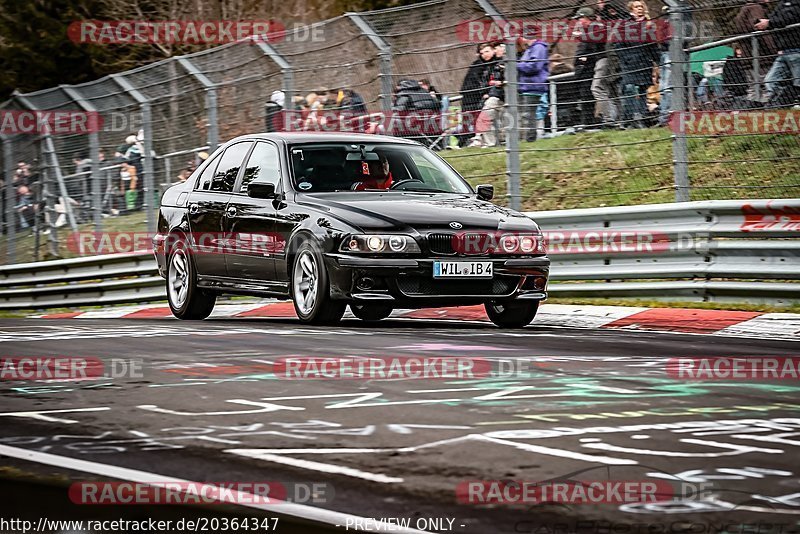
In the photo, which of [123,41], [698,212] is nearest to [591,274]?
[698,212]

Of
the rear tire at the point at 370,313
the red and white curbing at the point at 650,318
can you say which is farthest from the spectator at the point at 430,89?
the rear tire at the point at 370,313

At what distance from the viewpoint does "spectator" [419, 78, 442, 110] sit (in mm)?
14414

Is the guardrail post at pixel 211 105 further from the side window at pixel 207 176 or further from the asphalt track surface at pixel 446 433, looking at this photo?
the asphalt track surface at pixel 446 433

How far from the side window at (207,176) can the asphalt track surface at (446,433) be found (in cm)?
435

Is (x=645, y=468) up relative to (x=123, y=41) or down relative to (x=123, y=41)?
down

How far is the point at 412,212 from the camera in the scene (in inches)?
422

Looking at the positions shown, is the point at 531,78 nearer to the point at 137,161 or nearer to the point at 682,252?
the point at 682,252

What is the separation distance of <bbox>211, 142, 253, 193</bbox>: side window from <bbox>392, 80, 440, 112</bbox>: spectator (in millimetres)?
2565

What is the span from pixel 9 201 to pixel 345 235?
1424 cm

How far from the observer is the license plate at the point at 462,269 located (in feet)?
34.2

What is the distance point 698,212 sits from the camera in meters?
11.9

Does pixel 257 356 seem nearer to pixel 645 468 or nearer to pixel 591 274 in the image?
pixel 645 468

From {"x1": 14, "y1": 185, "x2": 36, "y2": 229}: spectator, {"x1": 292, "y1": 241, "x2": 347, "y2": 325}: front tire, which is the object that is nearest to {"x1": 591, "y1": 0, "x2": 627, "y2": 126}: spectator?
{"x1": 292, "y1": 241, "x2": 347, "y2": 325}: front tire

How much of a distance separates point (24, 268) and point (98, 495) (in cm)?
1773
